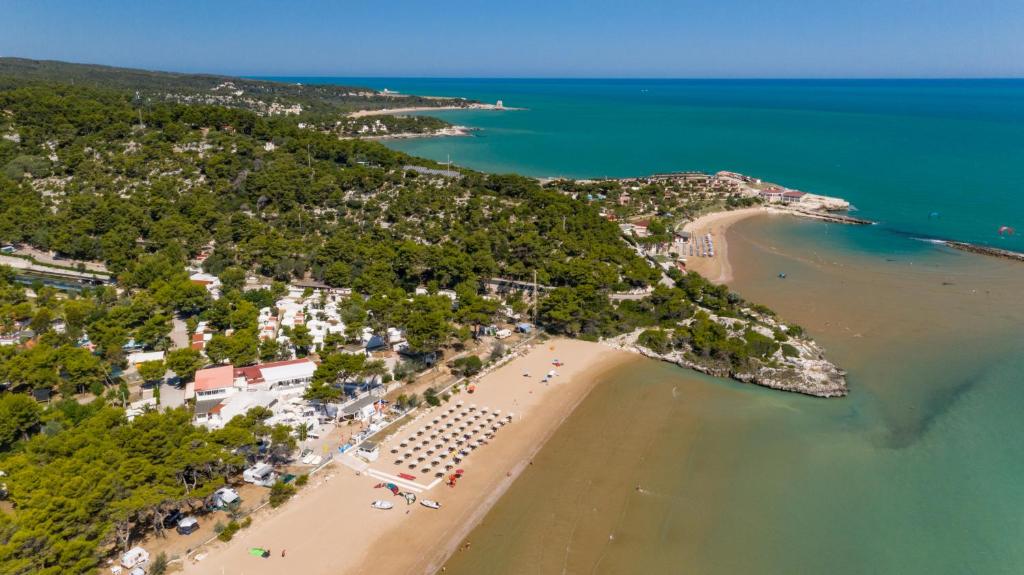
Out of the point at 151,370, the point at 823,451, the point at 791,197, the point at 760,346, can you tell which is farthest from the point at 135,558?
the point at 791,197

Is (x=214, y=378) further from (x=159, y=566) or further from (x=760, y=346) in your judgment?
(x=760, y=346)

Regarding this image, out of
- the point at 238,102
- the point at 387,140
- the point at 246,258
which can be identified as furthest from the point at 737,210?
the point at 238,102

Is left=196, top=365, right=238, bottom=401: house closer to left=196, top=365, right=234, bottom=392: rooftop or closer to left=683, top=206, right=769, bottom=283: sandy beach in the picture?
left=196, top=365, right=234, bottom=392: rooftop

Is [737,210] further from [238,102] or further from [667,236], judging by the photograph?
[238,102]

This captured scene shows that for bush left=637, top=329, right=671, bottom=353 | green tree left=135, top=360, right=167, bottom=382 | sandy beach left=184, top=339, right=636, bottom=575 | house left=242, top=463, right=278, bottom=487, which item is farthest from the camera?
bush left=637, top=329, right=671, bottom=353

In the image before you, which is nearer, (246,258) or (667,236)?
(246,258)

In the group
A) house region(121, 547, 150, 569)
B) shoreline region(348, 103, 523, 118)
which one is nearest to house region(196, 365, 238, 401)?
house region(121, 547, 150, 569)
